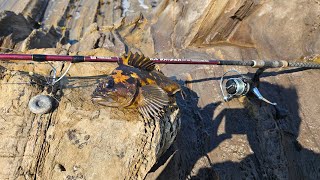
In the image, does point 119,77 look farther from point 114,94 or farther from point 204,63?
point 204,63

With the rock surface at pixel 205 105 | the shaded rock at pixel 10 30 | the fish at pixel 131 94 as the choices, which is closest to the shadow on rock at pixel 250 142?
the rock surface at pixel 205 105

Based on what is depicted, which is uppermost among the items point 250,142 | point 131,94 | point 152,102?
point 131,94

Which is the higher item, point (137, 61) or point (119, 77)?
point (137, 61)

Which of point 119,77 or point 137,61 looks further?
point 137,61

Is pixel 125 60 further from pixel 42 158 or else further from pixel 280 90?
pixel 280 90

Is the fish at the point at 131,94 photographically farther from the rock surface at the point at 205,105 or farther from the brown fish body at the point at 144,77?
the rock surface at the point at 205,105

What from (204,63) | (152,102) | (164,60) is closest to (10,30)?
(164,60)

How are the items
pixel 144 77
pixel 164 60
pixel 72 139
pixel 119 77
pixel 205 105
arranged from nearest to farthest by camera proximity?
pixel 72 139 < pixel 119 77 < pixel 144 77 < pixel 164 60 < pixel 205 105

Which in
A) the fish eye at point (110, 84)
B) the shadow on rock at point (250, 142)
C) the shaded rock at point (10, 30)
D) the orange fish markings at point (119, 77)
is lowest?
the shadow on rock at point (250, 142)
